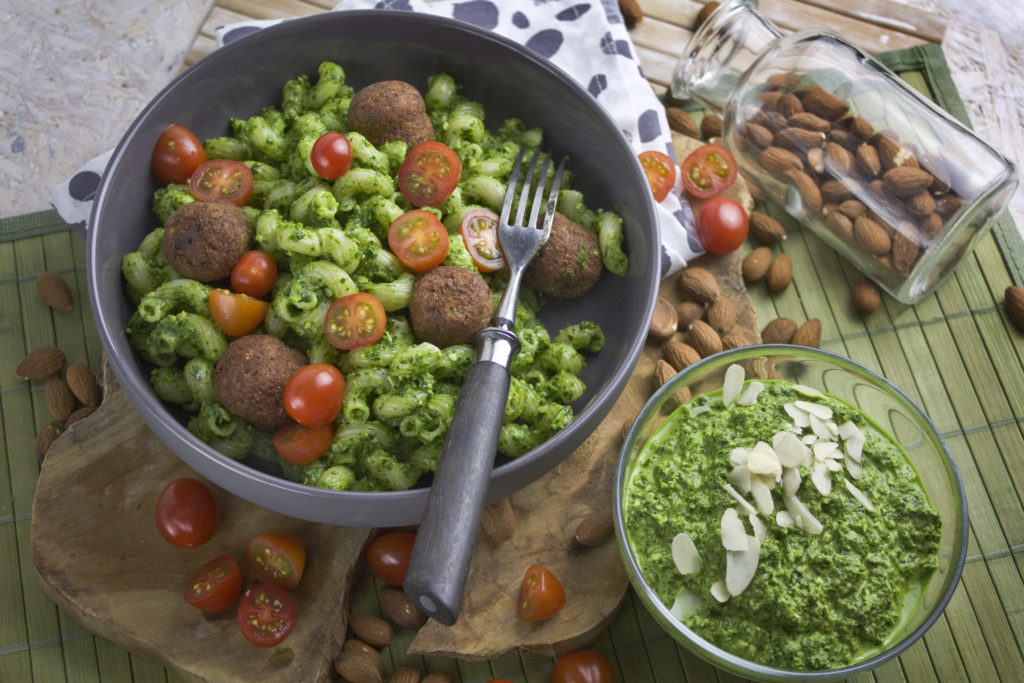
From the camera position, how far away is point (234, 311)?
7.37ft

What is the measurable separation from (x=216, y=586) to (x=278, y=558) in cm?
16

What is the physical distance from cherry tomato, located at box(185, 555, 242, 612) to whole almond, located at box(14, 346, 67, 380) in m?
0.81

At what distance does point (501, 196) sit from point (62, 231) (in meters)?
1.44

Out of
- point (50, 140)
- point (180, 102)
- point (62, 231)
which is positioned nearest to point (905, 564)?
point (180, 102)

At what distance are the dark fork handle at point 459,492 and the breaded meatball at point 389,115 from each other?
0.72 metres

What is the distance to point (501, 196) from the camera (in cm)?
252

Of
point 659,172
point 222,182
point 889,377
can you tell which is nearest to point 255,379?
point 222,182

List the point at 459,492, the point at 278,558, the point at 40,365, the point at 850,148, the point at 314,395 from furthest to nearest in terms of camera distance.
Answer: the point at 850,148
the point at 40,365
the point at 278,558
the point at 314,395
the point at 459,492

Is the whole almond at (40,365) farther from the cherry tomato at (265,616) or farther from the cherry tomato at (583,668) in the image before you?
the cherry tomato at (583,668)

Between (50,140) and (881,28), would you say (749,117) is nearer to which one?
(881,28)

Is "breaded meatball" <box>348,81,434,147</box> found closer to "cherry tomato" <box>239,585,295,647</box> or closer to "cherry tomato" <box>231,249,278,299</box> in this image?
"cherry tomato" <box>231,249,278,299</box>

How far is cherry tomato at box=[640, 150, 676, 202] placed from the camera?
9.35 ft

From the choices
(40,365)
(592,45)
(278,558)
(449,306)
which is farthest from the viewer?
(592,45)

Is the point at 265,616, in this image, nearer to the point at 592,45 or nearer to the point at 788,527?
the point at 788,527
